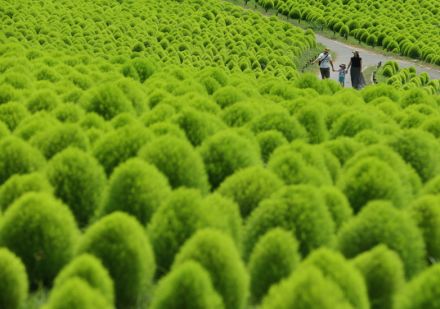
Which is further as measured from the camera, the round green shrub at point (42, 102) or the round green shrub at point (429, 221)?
the round green shrub at point (42, 102)

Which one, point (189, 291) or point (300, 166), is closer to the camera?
point (189, 291)

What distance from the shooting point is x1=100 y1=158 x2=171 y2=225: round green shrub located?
6.32m

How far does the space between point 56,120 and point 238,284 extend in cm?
361

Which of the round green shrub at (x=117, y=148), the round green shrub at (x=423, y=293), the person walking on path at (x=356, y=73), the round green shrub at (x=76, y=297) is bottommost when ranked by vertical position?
the person walking on path at (x=356, y=73)

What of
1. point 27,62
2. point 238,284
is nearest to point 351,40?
point 27,62

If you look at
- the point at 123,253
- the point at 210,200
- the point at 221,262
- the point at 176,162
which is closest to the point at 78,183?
the point at 176,162

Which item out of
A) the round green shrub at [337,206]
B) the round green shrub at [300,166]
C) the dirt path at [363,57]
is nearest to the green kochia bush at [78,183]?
the round green shrub at [300,166]

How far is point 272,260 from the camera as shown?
558 cm

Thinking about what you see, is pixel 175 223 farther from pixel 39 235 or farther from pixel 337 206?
pixel 337 206

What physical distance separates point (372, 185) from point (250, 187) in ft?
3.23

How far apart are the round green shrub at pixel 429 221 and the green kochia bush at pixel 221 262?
61.9 inches

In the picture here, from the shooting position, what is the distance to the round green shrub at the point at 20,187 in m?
6.43

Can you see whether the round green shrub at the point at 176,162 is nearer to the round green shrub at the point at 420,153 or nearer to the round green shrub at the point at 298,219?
the round green shrub at the point at 298,219

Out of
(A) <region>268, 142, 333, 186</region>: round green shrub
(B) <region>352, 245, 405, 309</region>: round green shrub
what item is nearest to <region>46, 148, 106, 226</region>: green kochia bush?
(A) <region>268, 142, 333, 186</region>: round green shrub
